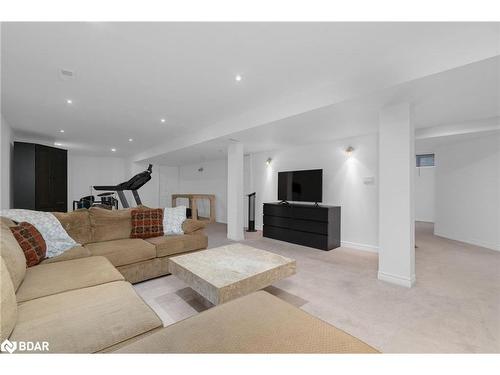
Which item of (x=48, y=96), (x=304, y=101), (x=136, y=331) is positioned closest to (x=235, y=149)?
(x=304, y=101)

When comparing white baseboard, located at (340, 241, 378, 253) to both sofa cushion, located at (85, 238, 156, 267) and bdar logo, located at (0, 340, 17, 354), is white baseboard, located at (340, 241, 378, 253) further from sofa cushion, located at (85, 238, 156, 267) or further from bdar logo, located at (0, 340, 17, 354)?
bdar logo, located at (0, 340, 17, 354)

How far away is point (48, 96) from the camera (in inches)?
124

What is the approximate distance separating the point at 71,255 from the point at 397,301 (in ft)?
10.7

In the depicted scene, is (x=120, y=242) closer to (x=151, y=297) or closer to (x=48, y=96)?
(x=151, y=297)

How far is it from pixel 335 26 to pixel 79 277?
278 cm

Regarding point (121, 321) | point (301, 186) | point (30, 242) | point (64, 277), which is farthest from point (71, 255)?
point (301, 186)

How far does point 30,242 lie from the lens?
6.37 ft

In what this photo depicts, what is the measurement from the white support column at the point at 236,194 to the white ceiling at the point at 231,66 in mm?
1092

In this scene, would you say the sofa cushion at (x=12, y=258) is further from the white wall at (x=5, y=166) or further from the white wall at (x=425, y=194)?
the white wall at (x=425, y=194)

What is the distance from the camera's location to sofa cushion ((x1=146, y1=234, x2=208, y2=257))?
277 cm

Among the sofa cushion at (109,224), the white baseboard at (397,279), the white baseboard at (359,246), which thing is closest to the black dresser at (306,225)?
the white baseboard at (359,246)

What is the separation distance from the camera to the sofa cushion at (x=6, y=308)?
94 cm

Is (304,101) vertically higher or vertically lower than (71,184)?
higher

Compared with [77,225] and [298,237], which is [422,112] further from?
[77,225]
